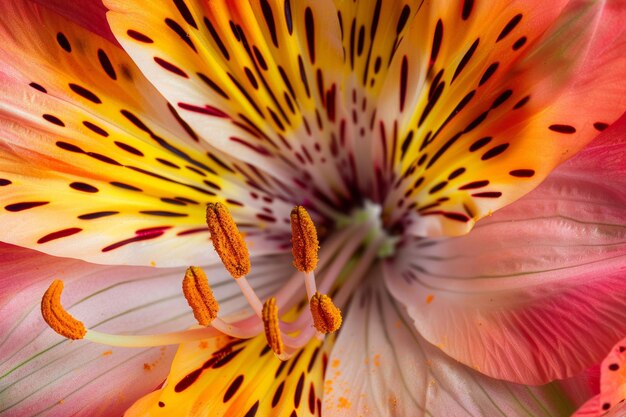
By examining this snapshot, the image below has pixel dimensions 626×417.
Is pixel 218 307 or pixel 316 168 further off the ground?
pixel 316 168

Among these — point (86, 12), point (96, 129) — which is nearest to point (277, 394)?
point (96, 129)

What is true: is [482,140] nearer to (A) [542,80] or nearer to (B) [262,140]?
(A) [542,80]

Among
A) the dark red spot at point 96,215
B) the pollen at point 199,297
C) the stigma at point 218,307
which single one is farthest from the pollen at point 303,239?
the dark red spot at point 96,215

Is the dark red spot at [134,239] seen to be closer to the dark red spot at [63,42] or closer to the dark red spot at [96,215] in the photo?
the dark red spot at [96,215]

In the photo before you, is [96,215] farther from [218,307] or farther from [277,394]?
[277,394]

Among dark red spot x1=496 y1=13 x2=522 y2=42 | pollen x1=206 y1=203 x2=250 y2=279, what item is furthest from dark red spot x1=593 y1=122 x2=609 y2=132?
pollen x1=206 y1=203 x2=250 y2=279

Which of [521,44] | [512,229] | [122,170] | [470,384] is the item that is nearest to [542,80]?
[521,44]

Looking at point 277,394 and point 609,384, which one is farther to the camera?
point 277,394
